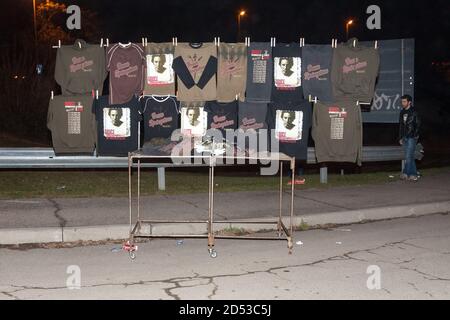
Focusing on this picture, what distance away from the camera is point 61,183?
11.6 m

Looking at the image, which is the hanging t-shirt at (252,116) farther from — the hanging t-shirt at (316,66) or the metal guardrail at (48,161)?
the metal guardrail at (48,161)

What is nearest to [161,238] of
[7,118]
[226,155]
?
[226,155]

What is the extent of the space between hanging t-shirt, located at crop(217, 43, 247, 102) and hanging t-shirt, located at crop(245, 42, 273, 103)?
13 centimetres

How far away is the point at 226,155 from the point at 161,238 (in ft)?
5.03

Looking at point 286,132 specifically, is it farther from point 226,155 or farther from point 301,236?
point 226,155

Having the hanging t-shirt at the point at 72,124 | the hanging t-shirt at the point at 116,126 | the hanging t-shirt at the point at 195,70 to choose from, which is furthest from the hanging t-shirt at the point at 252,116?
the hanging t-shirt at the point at 72,124

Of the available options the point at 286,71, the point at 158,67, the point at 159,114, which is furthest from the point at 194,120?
the point at 286,71

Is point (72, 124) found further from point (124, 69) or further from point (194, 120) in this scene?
point (194, 120)

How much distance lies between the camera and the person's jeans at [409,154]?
39.8 ft

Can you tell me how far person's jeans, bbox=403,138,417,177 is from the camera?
478 inches

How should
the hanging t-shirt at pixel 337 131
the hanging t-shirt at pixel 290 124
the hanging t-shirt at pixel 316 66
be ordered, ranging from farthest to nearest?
the hanging t-shirt at pixel 337 131 → the hanging t-shirt at pixel 290 124 → the hanging t-shirt at pixel 316 66

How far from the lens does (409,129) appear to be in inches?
474

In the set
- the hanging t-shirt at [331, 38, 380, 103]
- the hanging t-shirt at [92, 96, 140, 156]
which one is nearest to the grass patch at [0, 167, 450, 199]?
the hanging t-shirt at [92, 96, 140, 156]

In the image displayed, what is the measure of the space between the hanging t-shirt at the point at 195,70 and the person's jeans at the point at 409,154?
4.47 m
